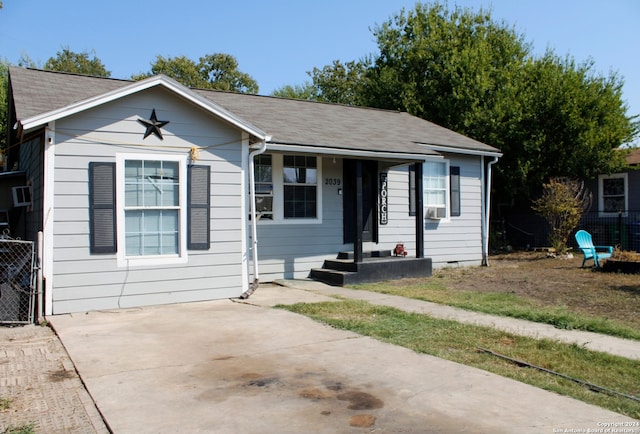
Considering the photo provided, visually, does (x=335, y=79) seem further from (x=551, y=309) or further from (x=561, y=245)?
(x=551, y=309)

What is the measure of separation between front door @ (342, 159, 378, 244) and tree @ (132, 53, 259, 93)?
3097cm

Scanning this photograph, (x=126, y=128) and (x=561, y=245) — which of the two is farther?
(x=561, y=245)

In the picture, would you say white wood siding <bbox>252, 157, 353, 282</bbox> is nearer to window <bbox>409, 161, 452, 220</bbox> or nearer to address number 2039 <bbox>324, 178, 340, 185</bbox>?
address number 2039 <bbox>324, 178, 340, 185</bbox>

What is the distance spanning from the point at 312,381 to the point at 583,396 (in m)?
2.13

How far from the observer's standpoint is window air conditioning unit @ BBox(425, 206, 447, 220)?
44.2 feet

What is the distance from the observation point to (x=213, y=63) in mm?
42812

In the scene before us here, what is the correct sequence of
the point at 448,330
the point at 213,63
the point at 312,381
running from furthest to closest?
the point at 213,63, the point at 448,330, the point at 312,381

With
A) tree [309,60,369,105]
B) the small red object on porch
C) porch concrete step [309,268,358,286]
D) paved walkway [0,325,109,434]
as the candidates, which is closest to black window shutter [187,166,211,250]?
paved walkway [0,325,109,434]

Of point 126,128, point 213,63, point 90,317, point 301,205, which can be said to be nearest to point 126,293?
point 90,317

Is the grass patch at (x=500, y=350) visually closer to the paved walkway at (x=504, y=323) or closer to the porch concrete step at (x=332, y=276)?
the paved walkway at (x=504, y=323)

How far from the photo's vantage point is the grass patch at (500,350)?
4.39 meters

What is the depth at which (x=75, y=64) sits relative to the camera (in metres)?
42.2

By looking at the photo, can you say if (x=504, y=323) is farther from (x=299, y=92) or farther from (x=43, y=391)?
(x=299, y=92)

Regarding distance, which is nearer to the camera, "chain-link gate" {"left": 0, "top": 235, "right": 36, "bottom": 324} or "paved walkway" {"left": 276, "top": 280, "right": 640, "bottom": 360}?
"paved walkway" {"left": 276, "top": 280, "right": 640, "bottom": 360}
